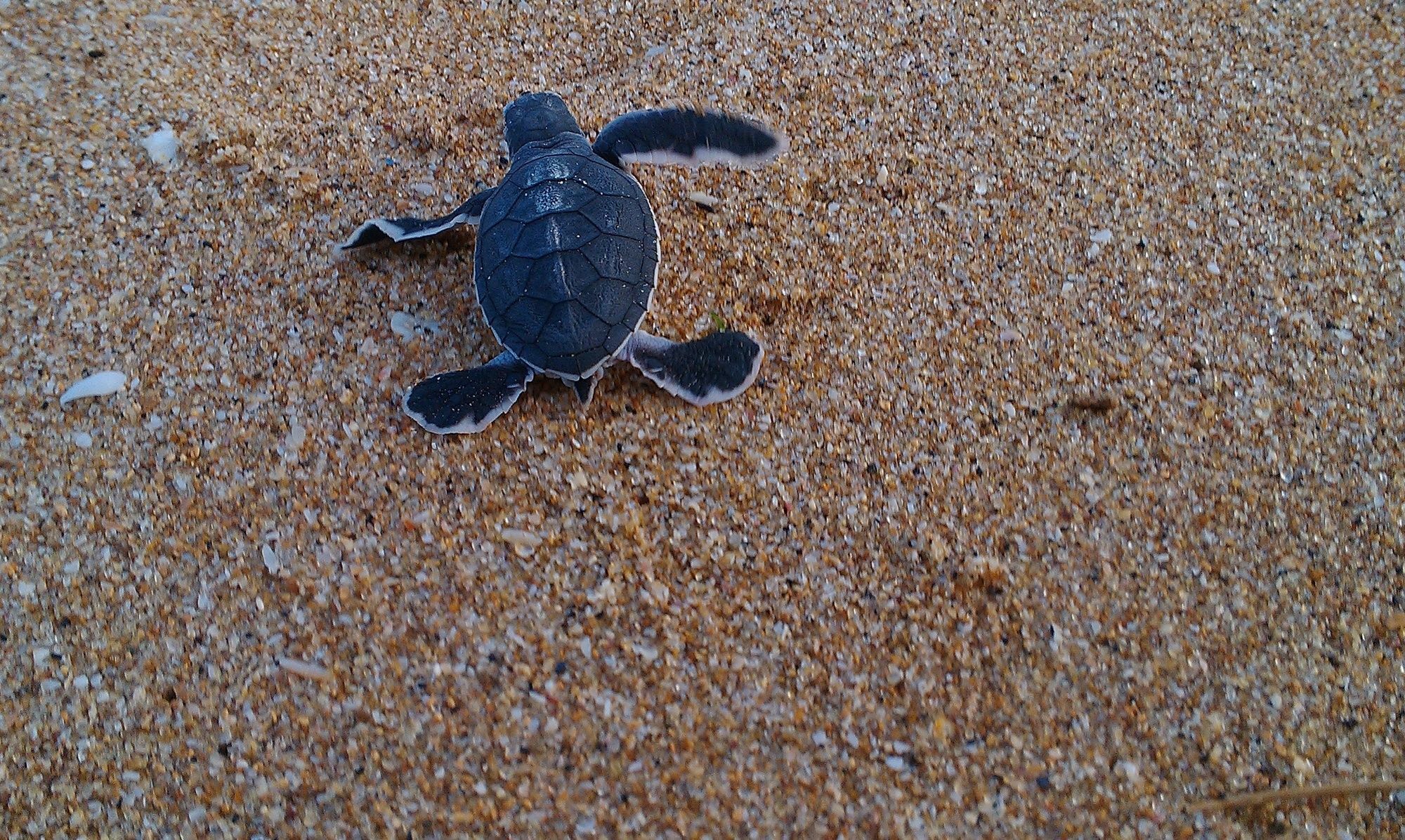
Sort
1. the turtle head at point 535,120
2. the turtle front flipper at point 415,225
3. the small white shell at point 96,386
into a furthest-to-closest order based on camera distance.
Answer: the turtle head at point 535,120
the turtle front flipper at point 415,225
the small white shell at point 96,386

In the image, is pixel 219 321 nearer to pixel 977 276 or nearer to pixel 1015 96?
pixel 977 276

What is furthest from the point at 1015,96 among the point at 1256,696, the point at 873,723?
the point at 873,723

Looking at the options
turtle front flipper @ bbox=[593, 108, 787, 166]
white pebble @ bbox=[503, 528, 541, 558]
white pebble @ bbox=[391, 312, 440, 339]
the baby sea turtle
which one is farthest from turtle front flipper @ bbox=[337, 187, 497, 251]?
white pebble @ bbox=[503, 528, 541, 558]

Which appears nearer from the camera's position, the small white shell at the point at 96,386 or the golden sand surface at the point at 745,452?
the golden sand surface at the point at 745,452

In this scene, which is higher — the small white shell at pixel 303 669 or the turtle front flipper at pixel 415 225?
the turtle front flipper at pixel 415 225

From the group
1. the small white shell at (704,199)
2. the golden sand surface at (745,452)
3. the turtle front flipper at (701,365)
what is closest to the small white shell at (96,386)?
the golden sand surface at (745,452)

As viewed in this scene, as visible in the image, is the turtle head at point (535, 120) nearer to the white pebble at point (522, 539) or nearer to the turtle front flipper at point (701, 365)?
the turtle front flipper at point (701, 365)
